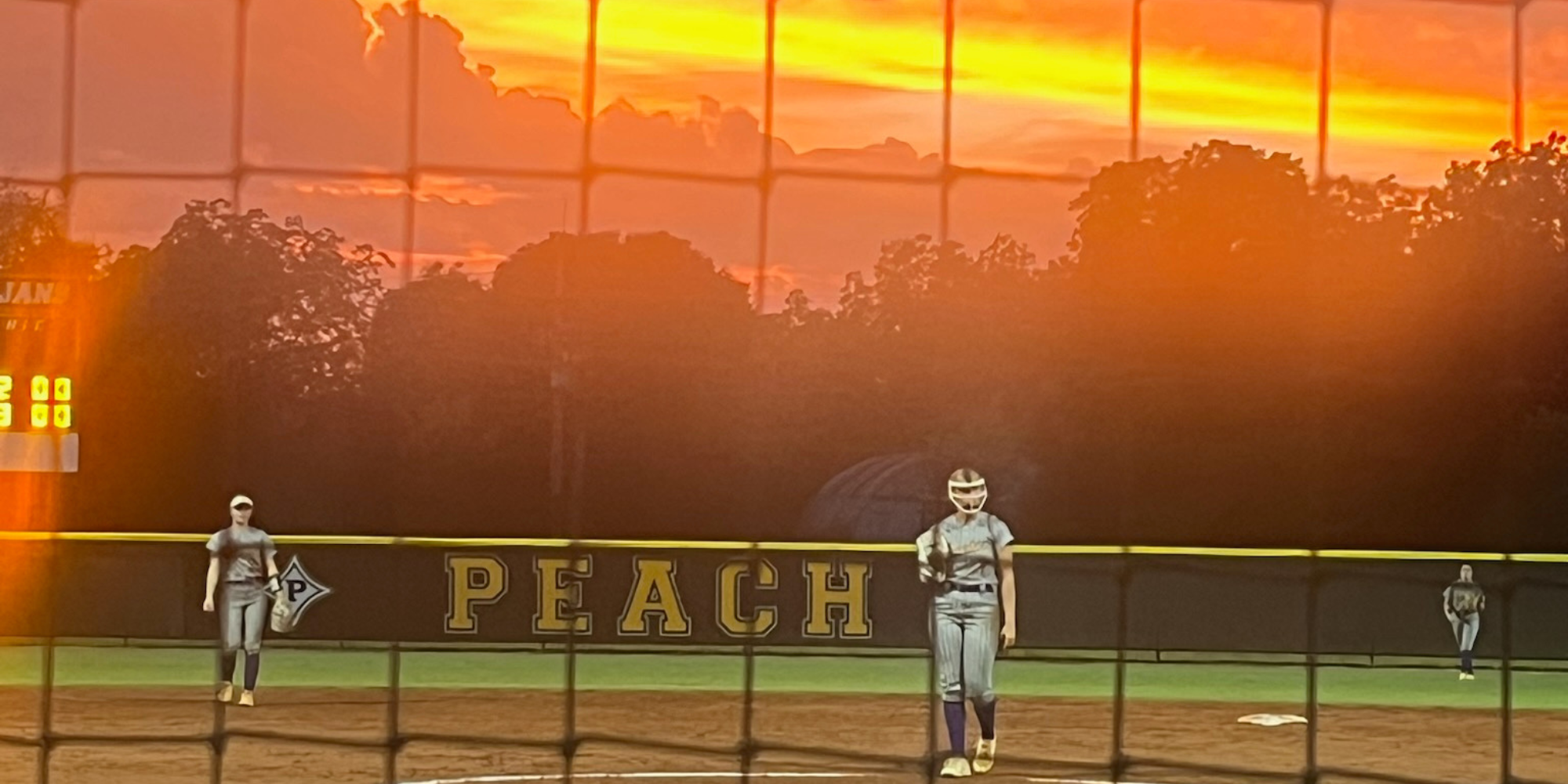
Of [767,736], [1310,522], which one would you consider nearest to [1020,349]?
[1310,522]

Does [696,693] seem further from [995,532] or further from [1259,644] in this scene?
[995,532]

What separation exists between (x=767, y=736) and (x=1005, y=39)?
15.1 m

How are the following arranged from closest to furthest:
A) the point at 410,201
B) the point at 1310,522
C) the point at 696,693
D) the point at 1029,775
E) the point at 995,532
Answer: the point at 410,201
the point at 995,532
the point at 1029,775
the point at 696,693
the point at 1310,522

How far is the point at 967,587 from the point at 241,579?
Answer: 412cm

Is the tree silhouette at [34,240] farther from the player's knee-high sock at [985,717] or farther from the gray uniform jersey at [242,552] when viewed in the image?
the player's knee-high sock at [985,717]

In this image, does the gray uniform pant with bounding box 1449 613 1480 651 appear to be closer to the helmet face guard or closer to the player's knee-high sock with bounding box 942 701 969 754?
the player's knee-high sock with bounding box 942 701 969 754

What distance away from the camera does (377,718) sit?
12.1m

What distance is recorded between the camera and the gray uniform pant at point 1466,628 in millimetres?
13188

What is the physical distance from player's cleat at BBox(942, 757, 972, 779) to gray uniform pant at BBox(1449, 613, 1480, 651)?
518 cm

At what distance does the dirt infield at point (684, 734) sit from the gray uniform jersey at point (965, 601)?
0.85m

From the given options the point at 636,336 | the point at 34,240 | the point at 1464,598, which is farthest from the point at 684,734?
the point at 34,240

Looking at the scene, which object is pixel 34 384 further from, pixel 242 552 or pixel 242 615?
pixel 242 552

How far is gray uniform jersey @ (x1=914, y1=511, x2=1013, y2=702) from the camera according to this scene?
8117 mm

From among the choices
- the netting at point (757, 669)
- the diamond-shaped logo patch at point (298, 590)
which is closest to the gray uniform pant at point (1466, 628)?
the netting at point (757, 669)
